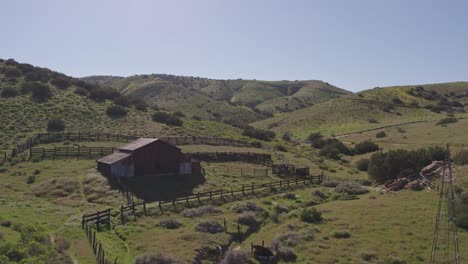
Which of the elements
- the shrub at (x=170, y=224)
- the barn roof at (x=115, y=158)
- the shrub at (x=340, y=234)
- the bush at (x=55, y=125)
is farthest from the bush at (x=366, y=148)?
the shrub at (x=170, y=224)

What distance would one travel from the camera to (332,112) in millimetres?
126562

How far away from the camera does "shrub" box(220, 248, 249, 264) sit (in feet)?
85.3

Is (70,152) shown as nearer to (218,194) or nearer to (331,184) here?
(218,194)

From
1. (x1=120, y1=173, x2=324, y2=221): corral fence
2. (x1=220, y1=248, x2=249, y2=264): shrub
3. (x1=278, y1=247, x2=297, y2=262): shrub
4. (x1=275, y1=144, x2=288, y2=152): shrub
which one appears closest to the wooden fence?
(x1=120, y1=173, x2=324, y2=221): corral fence

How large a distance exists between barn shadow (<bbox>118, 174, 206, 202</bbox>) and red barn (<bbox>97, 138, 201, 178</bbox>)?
1.00m

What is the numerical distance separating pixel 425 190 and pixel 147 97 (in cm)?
15251

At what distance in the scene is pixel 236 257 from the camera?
26.2 metres

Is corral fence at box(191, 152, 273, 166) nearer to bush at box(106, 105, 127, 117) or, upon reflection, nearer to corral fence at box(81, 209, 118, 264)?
corral fence at box(81, 209, 118, 264)

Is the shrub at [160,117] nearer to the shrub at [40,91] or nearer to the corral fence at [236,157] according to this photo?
the shrub at [40,91]

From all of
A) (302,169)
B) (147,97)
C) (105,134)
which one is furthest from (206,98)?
(302,169)

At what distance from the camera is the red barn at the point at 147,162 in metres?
49.6

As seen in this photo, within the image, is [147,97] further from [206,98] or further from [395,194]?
[395,194]

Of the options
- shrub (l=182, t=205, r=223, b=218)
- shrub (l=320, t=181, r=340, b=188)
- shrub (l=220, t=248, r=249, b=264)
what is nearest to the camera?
shrub (l=220, t=248, r=249, b=264)

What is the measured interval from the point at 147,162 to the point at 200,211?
1591 cm
